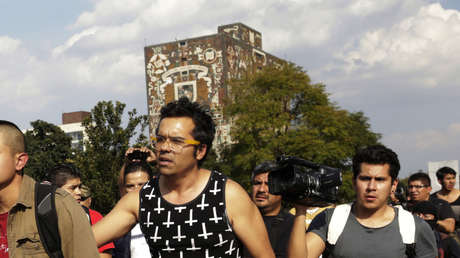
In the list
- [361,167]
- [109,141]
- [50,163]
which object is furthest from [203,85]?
[361,167]

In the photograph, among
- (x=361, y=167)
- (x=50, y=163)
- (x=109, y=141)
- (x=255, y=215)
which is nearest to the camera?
(x=255, y=215)

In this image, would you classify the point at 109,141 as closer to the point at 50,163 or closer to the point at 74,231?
the point at 74,231

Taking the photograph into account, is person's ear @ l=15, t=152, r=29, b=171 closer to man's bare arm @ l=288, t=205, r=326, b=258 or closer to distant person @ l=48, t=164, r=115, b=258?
man's bare arm @ l=288, t=205, r=326, b=258

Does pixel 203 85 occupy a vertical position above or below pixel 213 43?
below

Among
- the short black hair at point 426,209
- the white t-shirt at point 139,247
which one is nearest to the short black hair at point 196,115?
the white t-shirt at point 139,247

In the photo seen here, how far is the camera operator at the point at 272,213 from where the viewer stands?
560cm

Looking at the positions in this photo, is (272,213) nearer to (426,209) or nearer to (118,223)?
(118,223)

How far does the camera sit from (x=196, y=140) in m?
4.32

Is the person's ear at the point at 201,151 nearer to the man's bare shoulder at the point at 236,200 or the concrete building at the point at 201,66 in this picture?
the man's bare shoulder at the point at 236,200

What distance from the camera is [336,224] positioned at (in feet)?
15.2

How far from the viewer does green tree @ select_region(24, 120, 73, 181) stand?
49.3 m

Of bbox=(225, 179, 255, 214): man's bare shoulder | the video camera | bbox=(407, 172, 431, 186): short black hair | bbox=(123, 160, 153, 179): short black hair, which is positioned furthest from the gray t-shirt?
bbox=(407, 172, 431, 186): short black hair

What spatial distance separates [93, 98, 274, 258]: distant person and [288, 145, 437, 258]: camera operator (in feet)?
1.38

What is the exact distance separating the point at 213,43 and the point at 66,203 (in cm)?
6236
